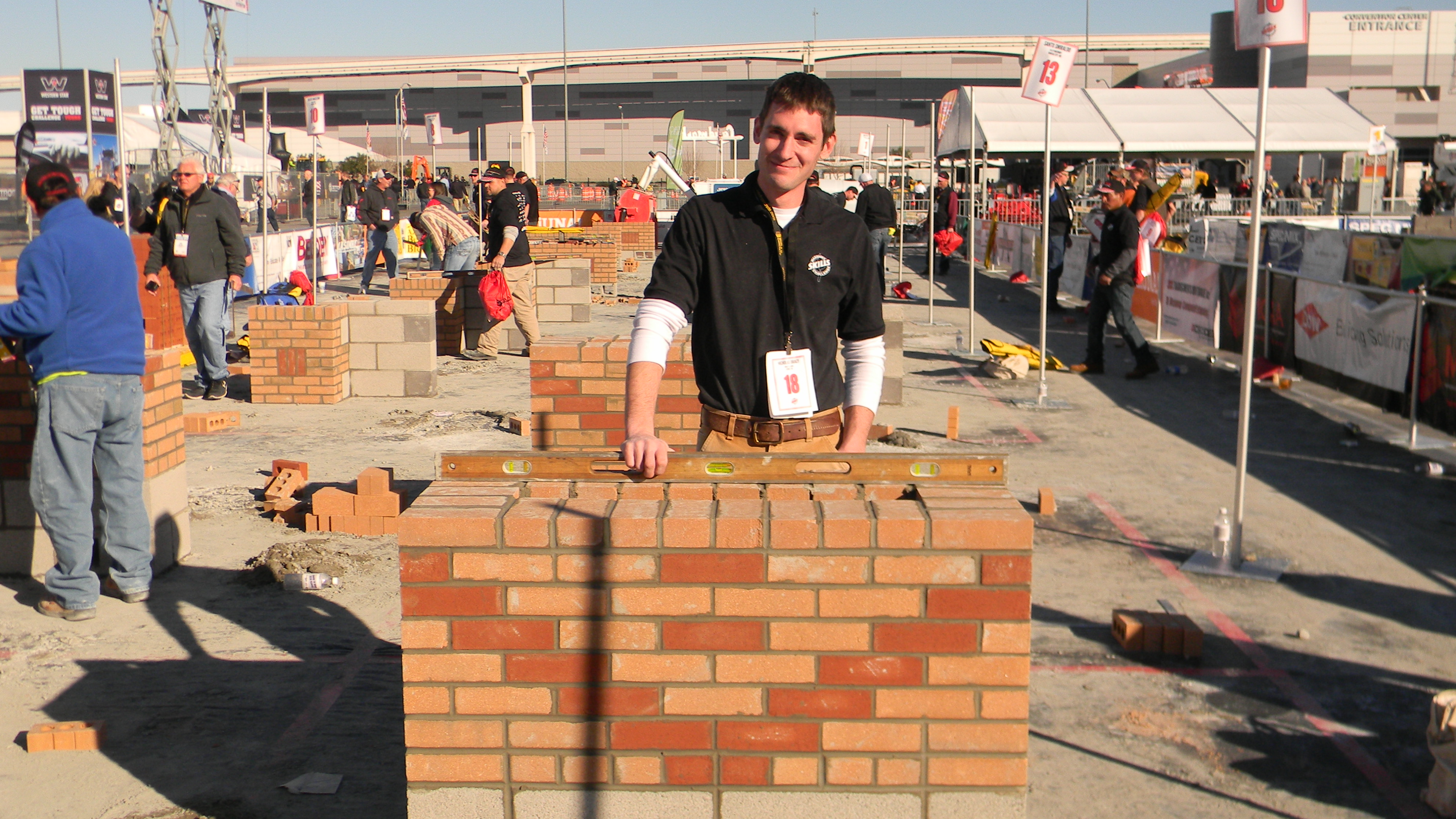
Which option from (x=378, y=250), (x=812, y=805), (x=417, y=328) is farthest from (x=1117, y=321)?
(x=378, y=250)

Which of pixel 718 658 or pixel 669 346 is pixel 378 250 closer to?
pixel 669 346

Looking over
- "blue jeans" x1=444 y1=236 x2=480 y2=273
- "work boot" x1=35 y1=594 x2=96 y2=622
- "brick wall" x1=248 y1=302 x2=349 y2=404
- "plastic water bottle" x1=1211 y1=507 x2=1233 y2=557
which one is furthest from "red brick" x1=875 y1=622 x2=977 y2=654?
"blue jeans" x1=444 y1=236 x2=480 y2=273

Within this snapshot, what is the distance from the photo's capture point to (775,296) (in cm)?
352

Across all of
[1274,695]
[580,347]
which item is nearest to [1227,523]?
[1274,695]

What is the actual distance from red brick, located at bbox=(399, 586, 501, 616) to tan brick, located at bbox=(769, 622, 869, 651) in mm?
650

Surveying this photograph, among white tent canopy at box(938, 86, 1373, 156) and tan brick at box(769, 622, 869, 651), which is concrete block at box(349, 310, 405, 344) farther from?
white tent canopy at box(938, 86, 1373, 156)

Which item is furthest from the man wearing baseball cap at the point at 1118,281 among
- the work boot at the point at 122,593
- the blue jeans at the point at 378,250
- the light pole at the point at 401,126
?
the light pole at the point at 401,126

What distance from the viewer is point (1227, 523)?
21.9 feet

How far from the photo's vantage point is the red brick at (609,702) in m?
2.95

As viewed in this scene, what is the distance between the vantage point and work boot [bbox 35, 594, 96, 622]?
5.71 meters

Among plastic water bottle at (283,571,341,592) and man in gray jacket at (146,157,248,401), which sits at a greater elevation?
man in gray jacket at (146,157,248,401)

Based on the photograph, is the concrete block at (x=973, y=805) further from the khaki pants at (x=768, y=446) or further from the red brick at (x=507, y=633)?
the khaki pants at (x=768, y=446)

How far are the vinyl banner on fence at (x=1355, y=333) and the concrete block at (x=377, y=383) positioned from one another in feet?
28.1

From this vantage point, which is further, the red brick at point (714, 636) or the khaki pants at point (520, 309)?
the khaki pants at point (520, 309)
